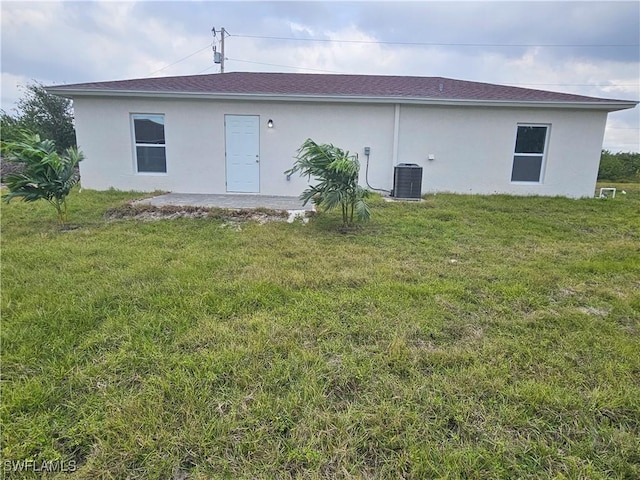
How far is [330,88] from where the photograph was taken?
375 inches

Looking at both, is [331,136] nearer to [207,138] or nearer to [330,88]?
[330,88]

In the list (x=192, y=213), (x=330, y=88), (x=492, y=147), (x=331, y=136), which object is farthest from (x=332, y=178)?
(x=492, y=147)

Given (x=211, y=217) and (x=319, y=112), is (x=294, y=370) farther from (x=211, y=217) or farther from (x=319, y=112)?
(x=319, y=112)

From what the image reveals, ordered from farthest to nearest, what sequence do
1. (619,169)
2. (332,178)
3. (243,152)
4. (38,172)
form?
(619,169)
(243,152)
(332,178)
(38,172)

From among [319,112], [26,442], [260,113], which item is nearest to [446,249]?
[26,442]

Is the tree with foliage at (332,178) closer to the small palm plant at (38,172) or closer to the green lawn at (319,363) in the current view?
the green lawn at (319,363)

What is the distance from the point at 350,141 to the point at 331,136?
0.52 m

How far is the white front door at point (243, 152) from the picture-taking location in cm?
887

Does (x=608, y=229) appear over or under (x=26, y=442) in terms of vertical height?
over

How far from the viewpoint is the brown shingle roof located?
8.51 metres

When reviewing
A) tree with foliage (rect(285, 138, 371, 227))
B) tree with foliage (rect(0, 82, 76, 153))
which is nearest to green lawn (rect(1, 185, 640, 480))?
tree with foliage (rect(285, 138, 371, 227))

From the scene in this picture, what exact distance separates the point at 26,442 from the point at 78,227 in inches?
194

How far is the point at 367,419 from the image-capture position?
5.68 ft

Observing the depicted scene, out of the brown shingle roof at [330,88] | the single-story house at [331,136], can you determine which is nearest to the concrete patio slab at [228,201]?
the single-story house at [331,136]
